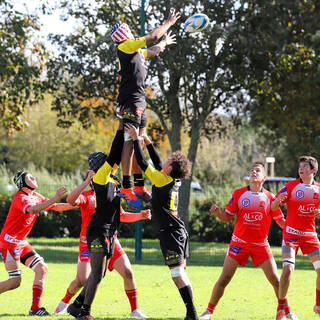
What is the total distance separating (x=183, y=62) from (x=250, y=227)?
38.6 feet

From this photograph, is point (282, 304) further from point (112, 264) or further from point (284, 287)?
point (112, 264)

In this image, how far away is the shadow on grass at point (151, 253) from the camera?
19.7 metres

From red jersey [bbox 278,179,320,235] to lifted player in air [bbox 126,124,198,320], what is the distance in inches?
67.7

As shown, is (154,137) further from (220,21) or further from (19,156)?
(19,156)

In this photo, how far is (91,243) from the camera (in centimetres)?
759

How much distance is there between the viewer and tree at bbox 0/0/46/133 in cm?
1975

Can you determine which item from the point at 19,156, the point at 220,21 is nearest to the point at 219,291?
the point at 220,21

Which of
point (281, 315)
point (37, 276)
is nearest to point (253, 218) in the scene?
point (281, 315)

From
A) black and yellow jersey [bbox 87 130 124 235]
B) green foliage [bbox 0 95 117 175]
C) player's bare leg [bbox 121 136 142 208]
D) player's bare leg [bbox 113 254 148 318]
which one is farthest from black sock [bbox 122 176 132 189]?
green foliage [bbox 0 95 117 175]

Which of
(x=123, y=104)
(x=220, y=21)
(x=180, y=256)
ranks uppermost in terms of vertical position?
(x=220, y=21)

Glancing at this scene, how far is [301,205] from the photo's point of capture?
859 centimetres

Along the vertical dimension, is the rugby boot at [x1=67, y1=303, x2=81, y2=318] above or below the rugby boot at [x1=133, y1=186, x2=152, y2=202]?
below

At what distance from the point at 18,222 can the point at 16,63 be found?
38.9ft

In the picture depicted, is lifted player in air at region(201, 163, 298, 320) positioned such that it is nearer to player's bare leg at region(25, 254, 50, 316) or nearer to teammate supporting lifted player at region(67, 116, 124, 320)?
teammate supporting lifted player at region(67, 116, 124, 320)
